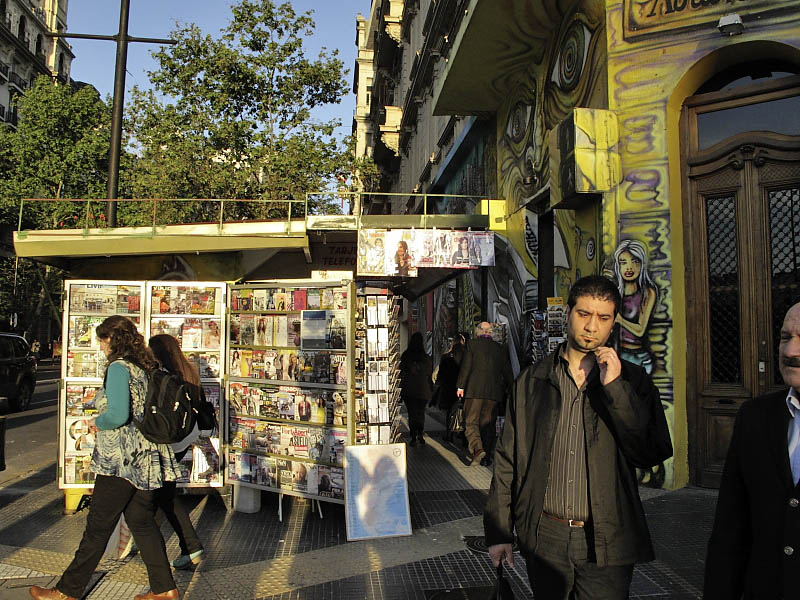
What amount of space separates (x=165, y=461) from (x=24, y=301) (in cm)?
3931

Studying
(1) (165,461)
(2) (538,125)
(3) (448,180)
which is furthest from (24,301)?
(1) (165,461)

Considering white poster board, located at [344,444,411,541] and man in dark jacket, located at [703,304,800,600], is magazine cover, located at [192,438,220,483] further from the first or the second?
man in dark jacket, located at [703,304,800,600]

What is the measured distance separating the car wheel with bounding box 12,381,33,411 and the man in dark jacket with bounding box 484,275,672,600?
16371 millimetres

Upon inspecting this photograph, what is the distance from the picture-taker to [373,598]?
4.52 m

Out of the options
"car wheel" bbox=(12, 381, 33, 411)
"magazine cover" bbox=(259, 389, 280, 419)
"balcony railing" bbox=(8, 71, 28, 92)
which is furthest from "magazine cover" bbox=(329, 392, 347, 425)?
"balcony railing" bbox=(8, 71, 28, 92)

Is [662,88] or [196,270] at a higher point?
[662,88]

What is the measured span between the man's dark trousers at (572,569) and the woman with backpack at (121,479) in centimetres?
279

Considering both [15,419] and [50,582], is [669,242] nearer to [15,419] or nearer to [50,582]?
[50,582]

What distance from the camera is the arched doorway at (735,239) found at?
7031 millimetres

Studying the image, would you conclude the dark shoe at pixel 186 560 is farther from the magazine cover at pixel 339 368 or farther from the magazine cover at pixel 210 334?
the magazine cover at pixel 210 334

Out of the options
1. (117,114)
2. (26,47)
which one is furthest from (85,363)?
→ (26,47)

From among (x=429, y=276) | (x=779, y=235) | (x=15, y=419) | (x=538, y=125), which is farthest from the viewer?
(x=429, y=276)

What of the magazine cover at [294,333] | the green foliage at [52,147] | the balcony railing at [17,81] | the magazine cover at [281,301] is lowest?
the magazine cover at [294,333]

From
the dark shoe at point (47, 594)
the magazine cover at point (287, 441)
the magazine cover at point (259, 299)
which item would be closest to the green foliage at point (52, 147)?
the magazine cover at point (259, 299)
